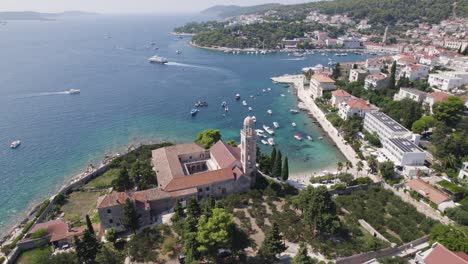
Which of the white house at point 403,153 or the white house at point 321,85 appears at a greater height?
the white house at point 321,85

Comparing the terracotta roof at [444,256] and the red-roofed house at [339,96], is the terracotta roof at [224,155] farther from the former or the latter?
the red-roofed house at [339,96]

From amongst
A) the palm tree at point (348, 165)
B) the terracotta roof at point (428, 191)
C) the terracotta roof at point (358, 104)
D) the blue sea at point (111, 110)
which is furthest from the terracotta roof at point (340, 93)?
the terracotta roof at point (428, 191)

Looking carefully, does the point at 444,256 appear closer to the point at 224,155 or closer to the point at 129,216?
the point at 224,155

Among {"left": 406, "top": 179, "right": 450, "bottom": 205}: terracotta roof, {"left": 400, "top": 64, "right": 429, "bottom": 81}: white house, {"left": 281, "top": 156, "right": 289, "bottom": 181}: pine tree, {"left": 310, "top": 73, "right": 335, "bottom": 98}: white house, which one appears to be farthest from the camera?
{"left": 310, "top": 73, "right": 335, "bottom": 98}: white house

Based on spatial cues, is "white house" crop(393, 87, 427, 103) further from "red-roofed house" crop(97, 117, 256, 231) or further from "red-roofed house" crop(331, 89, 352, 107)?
"red-roofed house" crop(97, 117, 256, 231)

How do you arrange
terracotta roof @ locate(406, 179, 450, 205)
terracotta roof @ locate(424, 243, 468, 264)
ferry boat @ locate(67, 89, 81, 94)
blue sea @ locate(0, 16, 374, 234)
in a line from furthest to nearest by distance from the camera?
ferry boat @ locate(67, 89, 81, 94) → blue sea @ locate(0, 16, 374, 234) → terracotta roof @ locate(406, 179, 450, 205) → terracotta roof @ locate(424, 243, 468, 264)

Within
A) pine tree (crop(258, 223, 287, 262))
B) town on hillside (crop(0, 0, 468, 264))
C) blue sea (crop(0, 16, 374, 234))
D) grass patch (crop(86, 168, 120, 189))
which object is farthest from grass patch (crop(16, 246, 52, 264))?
pine tree (crop(258, 223, 287, 262))

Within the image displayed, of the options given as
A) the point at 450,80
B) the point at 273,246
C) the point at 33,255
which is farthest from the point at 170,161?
the point at 450,80

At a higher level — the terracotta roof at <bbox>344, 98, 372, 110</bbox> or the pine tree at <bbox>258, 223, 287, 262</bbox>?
the terracotta roof at <bbox>344, 98, 372, 110</bbox>
